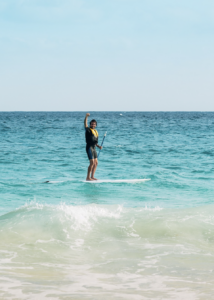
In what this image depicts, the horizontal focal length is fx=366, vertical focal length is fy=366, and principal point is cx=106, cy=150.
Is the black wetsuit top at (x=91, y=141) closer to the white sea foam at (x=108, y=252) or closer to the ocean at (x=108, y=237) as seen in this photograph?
the ocean at (x=108, y=237)

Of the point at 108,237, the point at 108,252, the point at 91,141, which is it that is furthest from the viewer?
the point at 91,141

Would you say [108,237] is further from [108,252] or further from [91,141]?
[91,141]

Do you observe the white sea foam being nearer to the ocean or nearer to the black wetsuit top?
the ocean

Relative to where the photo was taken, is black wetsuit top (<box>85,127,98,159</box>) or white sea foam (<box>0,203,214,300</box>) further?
black wetsuit top (<box>85,127,98,159</box>)

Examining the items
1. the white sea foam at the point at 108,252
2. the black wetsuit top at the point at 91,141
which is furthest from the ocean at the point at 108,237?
the black wetsuit top at the point at 91,141

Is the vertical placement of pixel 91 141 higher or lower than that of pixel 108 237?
higher

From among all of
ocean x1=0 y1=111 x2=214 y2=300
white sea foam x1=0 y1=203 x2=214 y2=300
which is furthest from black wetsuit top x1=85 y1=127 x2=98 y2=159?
white sea foam x1=0 y1=203 x2=214 y2=300

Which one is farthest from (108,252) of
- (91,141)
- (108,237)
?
(91,141)

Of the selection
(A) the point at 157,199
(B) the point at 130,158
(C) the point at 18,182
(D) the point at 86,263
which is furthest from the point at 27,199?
(B) the point at 130,158

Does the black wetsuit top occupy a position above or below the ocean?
above

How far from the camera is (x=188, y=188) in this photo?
1209 centimetres

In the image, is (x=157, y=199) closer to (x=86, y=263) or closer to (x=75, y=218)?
(x=75, y=218)

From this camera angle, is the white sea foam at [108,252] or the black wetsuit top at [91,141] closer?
the white sea foam at [108,252]

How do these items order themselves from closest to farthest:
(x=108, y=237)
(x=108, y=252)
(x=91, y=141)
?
(x=108, y=252) → (x=108, y=237) → (x=91, y=141)
